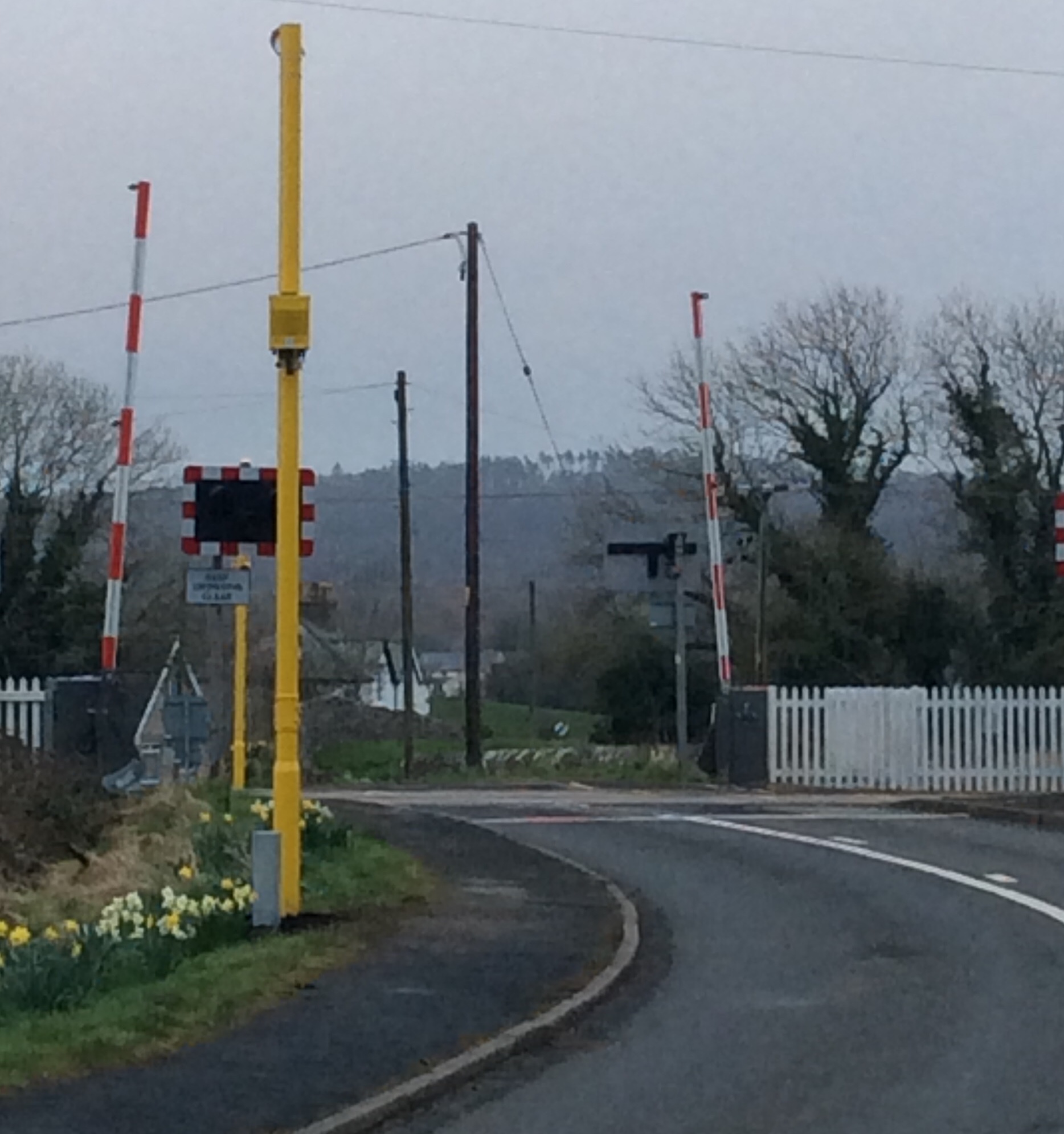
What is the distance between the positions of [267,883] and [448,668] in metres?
95.3

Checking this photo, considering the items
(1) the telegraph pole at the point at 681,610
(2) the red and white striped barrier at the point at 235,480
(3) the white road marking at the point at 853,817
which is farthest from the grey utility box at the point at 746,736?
(2) the red and white striped barrier at the point at 235,480

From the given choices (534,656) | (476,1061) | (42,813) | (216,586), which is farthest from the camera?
(534,656)

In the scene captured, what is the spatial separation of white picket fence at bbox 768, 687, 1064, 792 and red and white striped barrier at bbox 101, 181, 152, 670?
11.1 metres

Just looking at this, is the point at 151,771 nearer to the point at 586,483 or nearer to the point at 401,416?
the point at 401,416

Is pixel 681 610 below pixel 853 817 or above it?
above

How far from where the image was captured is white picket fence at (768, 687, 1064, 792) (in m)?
31.2

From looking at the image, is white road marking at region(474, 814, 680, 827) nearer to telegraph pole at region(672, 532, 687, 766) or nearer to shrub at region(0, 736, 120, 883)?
shrub at region(0, 736, 120, 883)

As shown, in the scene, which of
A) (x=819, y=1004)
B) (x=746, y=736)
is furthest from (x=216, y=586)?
(x=819, y=1004)

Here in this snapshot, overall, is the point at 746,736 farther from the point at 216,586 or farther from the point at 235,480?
the point at 235,480

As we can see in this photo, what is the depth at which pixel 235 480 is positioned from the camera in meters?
13.2

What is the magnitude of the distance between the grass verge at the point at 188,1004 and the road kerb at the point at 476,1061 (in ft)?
3.96

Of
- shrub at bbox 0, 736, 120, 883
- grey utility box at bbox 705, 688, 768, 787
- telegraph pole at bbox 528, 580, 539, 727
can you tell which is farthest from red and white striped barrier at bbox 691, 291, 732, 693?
telegraph pole at bbox 528, 580, 539, 727

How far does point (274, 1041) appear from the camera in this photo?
9414 millimetres

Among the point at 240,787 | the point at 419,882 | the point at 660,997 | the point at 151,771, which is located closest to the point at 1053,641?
the point at 240,787
